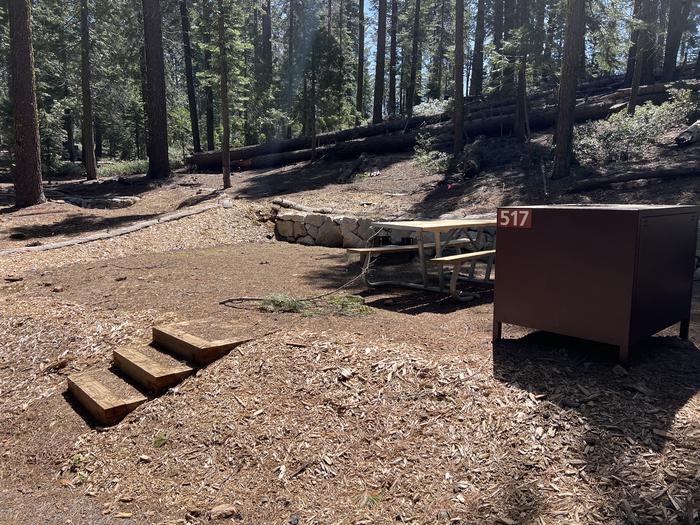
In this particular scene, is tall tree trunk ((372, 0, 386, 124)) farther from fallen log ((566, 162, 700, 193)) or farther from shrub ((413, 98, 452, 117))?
fallen log ((566, 162, 700, 193))

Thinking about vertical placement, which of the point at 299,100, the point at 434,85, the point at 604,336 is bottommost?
the point at 604,336

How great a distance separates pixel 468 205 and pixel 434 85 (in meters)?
23.7

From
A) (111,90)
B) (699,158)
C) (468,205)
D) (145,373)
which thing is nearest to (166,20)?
(111,90)

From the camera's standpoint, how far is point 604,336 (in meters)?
3.44

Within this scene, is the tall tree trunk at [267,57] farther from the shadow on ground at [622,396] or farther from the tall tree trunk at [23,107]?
the shadow on ground at [622,396]

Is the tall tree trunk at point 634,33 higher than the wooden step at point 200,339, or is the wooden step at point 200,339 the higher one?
the tall tree trunk at point 634,33

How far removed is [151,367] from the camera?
427 cm

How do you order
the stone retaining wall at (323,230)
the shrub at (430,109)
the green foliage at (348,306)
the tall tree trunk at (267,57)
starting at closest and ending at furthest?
the green foliage at (348,306) → the stone retaining wall at (323,230) → the shrub at (430,109) → the tall tree trunk at (267,57)

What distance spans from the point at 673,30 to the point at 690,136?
32.4ft

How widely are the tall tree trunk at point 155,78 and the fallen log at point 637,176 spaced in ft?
42.2

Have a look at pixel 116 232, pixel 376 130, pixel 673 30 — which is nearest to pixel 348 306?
pixel 116 232

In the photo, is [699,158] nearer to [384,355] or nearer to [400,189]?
[400,189]

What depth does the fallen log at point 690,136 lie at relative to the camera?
12.1m

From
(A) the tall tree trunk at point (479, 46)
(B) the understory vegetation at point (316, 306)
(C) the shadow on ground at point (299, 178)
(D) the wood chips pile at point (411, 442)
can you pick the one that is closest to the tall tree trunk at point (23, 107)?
(C) the shadow on ground at point (299, 178)
